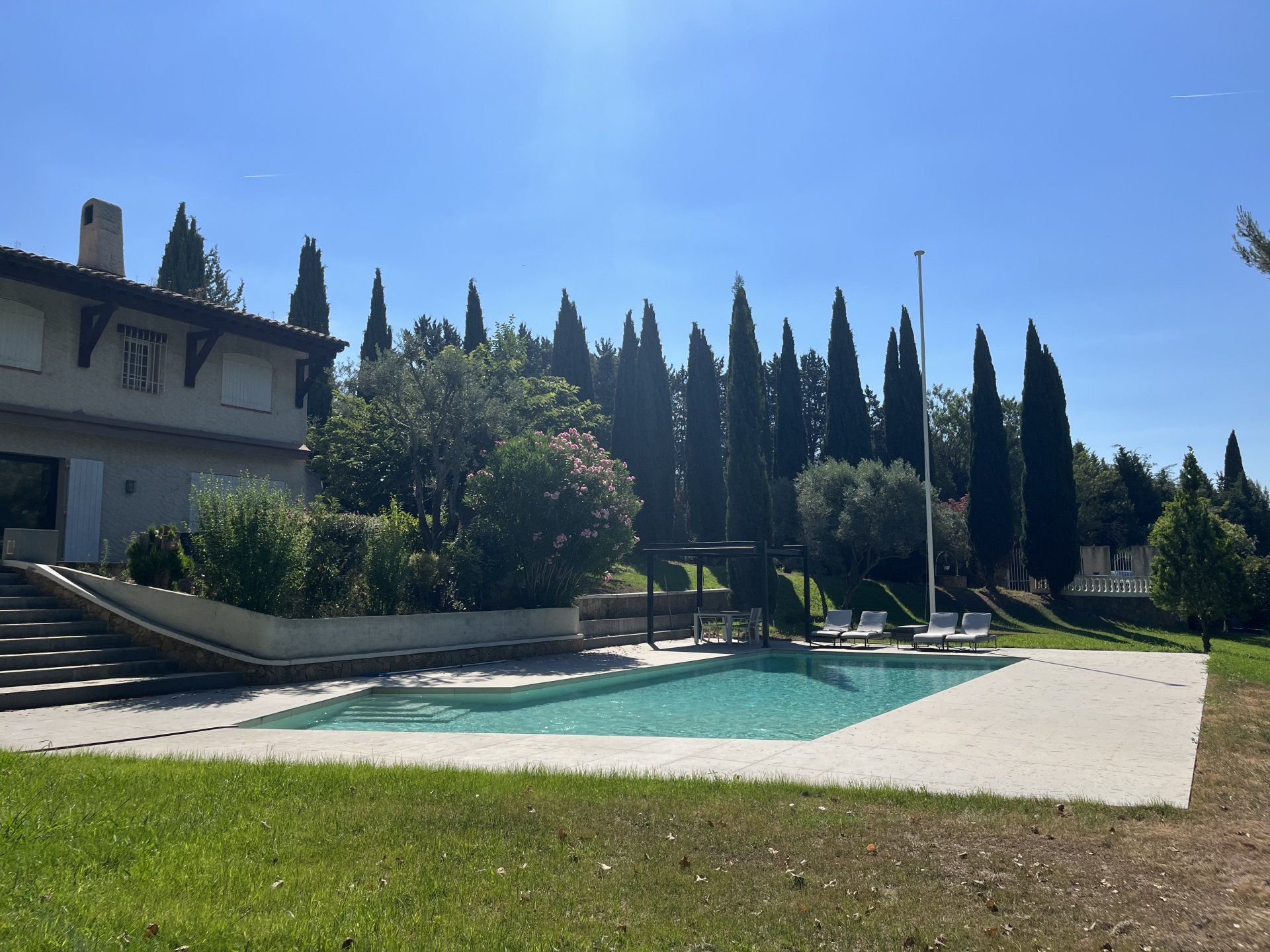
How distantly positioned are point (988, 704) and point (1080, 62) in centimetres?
919

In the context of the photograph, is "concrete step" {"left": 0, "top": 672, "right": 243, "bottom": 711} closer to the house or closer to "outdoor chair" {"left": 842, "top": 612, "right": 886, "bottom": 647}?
the house

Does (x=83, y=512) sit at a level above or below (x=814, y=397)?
below

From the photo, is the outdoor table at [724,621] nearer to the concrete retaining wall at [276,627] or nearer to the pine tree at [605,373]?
the concrete retaining wall at [276,627]

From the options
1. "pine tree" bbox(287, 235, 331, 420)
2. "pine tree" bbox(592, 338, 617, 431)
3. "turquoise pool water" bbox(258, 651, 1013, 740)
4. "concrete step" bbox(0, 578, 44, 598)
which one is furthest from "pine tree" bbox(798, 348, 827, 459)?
"concrete step" bbox(0, 578, 44, 598)

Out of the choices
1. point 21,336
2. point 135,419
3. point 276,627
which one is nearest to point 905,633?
point 276,627

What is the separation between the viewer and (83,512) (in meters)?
18.2

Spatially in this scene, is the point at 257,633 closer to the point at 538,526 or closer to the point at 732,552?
the point at 538,526

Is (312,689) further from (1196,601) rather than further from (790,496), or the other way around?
(790,496)

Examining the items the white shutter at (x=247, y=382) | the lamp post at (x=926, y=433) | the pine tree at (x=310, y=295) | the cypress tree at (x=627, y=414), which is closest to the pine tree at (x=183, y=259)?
the pine tree at (x=310, y=295)

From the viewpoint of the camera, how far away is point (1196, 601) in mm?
22625

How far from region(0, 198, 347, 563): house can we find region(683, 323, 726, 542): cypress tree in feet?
64.8

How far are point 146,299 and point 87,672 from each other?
9647 mm

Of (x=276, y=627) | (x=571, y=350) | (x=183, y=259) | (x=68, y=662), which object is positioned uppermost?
(x=183, y=259)

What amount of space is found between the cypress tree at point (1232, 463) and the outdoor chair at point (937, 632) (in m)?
43.3
